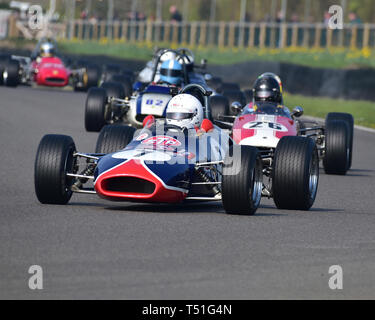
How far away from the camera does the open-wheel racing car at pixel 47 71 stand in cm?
2916

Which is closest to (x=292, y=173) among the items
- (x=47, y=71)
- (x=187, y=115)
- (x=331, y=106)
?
(x=187, y=115)

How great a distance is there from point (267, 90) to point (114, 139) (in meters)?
5.35

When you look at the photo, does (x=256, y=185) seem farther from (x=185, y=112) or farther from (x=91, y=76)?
(x=91, y=76)

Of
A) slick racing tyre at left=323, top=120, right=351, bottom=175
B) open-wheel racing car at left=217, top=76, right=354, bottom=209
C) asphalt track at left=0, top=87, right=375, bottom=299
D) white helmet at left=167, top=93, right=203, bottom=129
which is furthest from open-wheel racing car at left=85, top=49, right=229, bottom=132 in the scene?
white helmet at left=167, top=93, right=203, bottom=129

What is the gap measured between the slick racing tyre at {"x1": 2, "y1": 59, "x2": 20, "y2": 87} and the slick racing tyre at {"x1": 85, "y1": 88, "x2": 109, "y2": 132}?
10.2 m

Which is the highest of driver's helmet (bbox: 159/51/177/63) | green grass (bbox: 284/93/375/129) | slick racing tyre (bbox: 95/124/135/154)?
driver's helmet (bbox: 159/51/177/63)

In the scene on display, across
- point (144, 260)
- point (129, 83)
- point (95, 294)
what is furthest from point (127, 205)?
point (129, 83)

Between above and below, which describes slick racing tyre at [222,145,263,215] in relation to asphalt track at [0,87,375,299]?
above

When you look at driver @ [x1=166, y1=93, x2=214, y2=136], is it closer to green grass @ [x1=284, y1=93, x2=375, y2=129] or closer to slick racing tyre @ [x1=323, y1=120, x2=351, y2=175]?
slick racing tyre @ [x1=323, y1=120, x2=351, y2=175]

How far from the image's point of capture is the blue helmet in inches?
800

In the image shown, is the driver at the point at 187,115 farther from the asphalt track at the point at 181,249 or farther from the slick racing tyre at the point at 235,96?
the slick racing tyre at the point at 235,96

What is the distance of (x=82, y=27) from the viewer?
2228 inches

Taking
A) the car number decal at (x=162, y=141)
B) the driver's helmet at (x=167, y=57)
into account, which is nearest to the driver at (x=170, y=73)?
the driver's helmet at (x=167, y=57)
